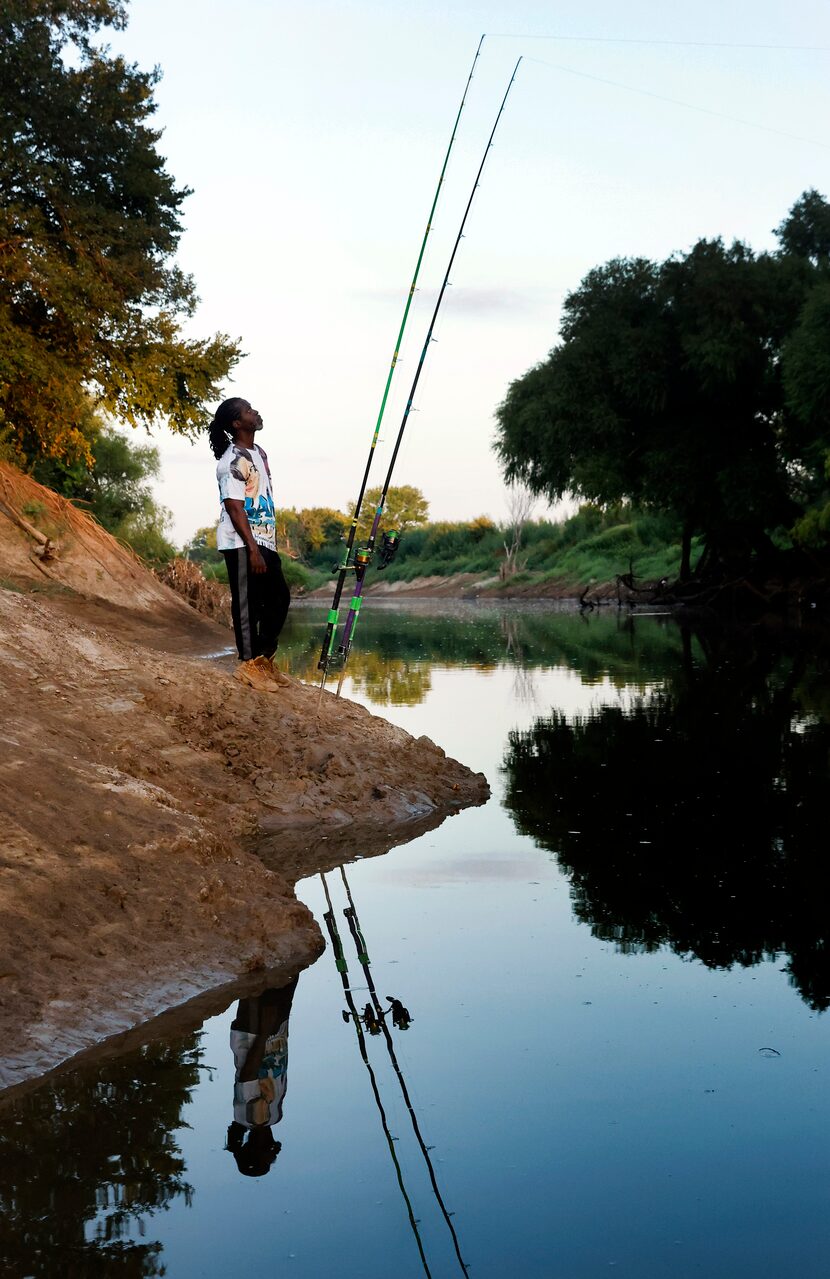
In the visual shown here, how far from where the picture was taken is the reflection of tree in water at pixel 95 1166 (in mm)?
2799

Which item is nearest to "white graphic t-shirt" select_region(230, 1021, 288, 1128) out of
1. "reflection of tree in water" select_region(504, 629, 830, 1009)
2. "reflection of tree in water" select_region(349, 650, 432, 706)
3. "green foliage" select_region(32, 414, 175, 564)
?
"reflection of tree in water" select_region(504, 629, 830, 1009)

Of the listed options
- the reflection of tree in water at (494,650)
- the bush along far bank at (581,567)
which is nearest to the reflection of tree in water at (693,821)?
the reflection of tree in water at (494,650)

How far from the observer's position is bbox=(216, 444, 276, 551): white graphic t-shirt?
8.88 metres

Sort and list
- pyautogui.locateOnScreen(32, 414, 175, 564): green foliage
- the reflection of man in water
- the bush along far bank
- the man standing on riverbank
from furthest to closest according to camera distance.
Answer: the bush along far bank → pyautogui.locateOnScreen(32, 414, 175, 564): green foliage → the man standing on riverbank → the reflection of man in water

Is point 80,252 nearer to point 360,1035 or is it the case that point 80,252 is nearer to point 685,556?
point 360,1035

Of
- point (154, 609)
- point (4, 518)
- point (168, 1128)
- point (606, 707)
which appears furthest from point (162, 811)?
point (154, 609)

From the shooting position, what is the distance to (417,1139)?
3.31 metres

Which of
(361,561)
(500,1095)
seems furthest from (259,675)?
(500,1095)

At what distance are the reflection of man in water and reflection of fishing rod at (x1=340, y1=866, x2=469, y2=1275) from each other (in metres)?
0.27

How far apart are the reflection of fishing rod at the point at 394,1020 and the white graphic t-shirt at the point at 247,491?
3.57m

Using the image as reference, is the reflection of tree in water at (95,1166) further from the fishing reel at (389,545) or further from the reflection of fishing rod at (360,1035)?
the fishing reel at (389,545)

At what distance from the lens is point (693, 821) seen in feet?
24.2

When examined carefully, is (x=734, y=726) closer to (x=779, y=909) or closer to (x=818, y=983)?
(x=779, y=909)

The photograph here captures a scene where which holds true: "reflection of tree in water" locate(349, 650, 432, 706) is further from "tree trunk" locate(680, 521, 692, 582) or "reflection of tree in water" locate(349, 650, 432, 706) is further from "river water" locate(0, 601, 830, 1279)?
"tree trunk" locate(680, 521, 692, 582)
